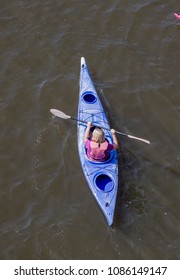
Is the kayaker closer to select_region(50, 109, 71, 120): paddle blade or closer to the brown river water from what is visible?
the brown river water

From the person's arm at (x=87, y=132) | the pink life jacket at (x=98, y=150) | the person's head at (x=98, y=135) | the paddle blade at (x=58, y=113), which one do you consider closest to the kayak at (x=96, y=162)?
the pink life jacket at (x=98, y=150)

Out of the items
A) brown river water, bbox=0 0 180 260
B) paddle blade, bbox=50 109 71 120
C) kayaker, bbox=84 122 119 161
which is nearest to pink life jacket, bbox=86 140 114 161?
kayaker, bbox=84 122 119 161

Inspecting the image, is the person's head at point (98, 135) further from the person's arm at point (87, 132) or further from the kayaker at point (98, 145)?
the person's arm at point (87, 132)

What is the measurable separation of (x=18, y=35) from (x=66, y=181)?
5.68m

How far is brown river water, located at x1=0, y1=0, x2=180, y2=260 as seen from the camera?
8.76 m

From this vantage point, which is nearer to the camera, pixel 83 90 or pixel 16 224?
pixel 16 224

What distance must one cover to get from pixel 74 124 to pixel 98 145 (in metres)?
1.75

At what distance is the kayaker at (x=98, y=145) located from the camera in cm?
912

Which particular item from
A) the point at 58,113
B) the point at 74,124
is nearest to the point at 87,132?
the point at 58,113

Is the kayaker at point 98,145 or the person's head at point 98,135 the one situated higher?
the person's head at point 98,135

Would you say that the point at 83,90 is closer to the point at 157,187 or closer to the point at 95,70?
the point at 95,70

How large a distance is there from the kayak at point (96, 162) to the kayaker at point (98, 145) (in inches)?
5.8

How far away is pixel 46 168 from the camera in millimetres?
9945
